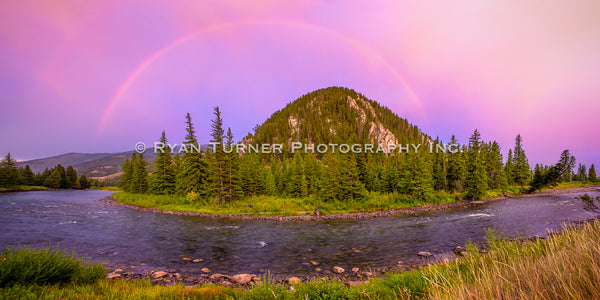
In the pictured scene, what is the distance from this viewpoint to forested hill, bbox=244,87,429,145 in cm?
15262

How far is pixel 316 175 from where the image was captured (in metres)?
61.4

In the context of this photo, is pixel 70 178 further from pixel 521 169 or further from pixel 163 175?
pixel 521 169

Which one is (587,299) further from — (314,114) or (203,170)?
(314,114)

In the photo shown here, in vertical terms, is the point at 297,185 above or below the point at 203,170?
below

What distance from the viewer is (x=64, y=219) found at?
30312 millimetres

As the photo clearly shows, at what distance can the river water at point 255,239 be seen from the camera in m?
16.0

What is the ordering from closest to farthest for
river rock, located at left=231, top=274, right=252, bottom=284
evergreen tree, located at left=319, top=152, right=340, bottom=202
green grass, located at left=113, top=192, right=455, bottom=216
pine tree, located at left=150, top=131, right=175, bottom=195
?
river rock, located at left=231, top=274, right=252, bottom=284, green grass, located at left=113, top=192, right=455, bottom=216, evergreen tree, located at left=319, top=152, right=340, bottom=202, pine tree, located at left=150, top=131, right=175, bottom=195

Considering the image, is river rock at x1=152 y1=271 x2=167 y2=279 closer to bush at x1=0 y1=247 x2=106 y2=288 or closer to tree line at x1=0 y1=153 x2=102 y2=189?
bush at x1=0 y1=247 x2=106 y2=288

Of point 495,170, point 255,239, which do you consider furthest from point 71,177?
point 495,170

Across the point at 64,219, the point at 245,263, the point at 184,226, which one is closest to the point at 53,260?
the point at 245,263

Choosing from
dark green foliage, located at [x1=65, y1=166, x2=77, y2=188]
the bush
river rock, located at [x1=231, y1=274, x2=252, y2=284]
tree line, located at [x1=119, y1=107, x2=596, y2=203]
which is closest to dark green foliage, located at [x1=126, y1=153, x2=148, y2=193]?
tree line, located at [x1=119, y1=107, x2=596, y2=203]

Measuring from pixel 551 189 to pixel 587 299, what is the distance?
4135 inches

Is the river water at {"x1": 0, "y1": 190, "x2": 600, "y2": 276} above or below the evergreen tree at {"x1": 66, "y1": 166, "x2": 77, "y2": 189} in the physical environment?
below

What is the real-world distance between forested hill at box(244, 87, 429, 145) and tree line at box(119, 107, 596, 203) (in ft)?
257
